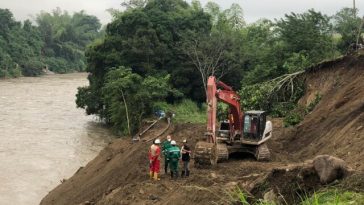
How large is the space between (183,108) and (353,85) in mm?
20247

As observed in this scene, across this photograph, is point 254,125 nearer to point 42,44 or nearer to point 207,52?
point 207,52

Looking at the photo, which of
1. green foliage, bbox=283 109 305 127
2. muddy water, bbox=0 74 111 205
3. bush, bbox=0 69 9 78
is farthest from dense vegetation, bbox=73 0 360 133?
bush, bbox=0 69 9 78

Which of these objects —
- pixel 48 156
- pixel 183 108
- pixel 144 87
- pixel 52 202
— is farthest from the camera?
pixel 183 108

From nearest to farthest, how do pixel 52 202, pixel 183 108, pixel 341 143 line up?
pixel 341 143
pixel 52 202
pixel 183 108

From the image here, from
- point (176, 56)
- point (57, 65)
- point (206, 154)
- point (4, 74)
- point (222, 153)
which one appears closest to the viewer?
point (206, 154)

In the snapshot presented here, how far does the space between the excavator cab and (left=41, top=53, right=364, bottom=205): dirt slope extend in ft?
3.12

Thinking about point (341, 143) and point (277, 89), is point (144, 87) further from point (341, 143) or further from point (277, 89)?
point (341, 143)

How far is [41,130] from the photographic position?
146ft

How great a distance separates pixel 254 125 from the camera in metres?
18.8

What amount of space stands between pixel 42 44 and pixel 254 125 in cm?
10937

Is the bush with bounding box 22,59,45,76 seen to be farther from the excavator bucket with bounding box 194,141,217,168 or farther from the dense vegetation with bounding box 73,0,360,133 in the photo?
the excavator bucket with bounding box 194,141,217,168

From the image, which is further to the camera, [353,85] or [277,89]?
[277,89]

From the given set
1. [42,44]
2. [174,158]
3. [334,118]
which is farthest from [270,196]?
[42,44]

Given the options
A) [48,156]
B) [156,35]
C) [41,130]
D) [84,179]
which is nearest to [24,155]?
[48,156]
